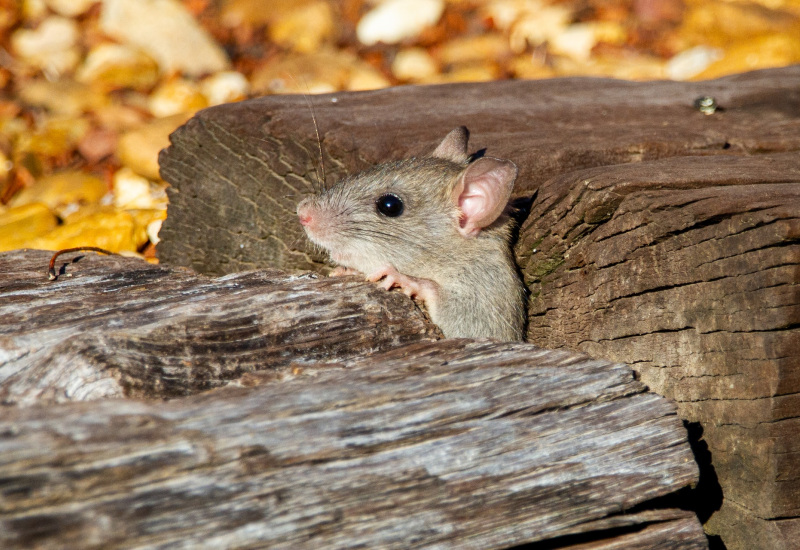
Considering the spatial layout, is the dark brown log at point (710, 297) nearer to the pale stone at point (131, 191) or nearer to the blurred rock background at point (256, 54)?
the pale stone at point (131, 191)

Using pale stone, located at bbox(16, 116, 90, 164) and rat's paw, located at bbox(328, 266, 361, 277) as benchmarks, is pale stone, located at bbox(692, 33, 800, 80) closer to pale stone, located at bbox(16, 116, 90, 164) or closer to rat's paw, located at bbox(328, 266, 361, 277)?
rat's paw, located at bbox(328, 266, 361, 277)

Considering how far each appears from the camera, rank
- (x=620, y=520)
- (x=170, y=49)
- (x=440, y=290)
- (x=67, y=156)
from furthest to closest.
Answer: (x=170, y=49) → (x=67, y=156) → (x=440, y=290) → (x=620, y=520)

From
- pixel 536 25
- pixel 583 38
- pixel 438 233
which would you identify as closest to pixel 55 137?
pixel 438 233

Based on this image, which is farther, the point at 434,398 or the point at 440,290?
the point at 440,290

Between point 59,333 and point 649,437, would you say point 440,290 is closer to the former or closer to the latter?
point 649,437

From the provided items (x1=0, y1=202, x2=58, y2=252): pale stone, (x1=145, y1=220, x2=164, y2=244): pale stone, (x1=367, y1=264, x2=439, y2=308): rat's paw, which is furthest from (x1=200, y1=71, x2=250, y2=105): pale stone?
(x1=367, y1=264, x2=439, y2=308): rat's paw

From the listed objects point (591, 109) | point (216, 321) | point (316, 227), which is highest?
point (591, 109)

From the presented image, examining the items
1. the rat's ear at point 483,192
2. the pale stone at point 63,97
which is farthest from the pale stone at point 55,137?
the rat's ear at point 483,192

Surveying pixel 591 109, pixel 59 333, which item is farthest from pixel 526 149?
pixel 59 333
